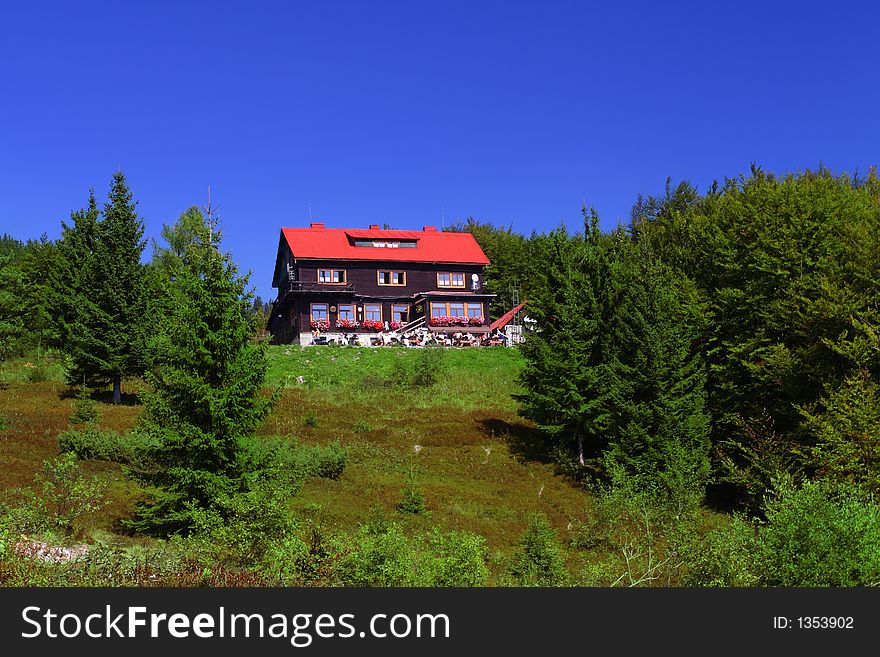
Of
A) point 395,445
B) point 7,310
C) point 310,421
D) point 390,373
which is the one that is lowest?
point 395,445

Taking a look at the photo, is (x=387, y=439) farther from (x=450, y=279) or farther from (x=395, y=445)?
(x=450, y=279)

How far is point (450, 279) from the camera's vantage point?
73.4 metres

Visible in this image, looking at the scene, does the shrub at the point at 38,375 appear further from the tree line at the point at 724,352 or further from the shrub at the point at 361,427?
the tree line at the point at 724,352

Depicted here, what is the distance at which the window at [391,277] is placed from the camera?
237 feet

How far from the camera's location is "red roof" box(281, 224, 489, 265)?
71688 mm

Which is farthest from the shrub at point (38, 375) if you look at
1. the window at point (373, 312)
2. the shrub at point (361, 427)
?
the window at point (373, 312)

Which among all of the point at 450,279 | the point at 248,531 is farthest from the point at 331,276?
the point at 248,531

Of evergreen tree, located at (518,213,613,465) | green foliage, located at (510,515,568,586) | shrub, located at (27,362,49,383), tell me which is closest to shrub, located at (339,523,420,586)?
green foliage, located at (510,515,568,586)

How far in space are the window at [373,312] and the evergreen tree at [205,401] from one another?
45213mm

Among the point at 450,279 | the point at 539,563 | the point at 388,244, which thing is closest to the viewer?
the point at 539,563

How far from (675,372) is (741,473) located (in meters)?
5.54

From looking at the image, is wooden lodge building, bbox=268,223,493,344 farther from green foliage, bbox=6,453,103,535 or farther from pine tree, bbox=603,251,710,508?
green foliage, bbox=6,453,103,535

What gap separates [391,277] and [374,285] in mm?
1670

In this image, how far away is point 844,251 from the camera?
40812 millimetres
